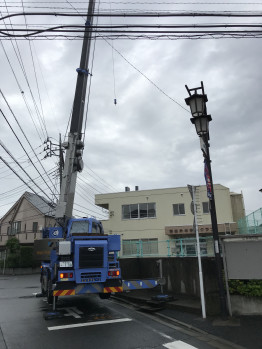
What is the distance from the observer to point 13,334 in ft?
21.5

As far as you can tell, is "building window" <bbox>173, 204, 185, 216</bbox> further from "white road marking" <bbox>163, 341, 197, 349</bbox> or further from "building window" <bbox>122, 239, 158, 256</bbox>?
"white road marking" <bbox>163, 341, 197, 349</bbox>

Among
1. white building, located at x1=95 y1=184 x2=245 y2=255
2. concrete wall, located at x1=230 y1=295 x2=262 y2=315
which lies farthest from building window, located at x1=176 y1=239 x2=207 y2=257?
white building, located at x1=95 y1=184 x2=245 y2=255

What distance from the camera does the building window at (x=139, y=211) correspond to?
27016 millimetres

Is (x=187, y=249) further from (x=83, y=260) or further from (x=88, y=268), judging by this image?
(x=83, y=260)

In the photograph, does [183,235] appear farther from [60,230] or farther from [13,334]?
[13,334]

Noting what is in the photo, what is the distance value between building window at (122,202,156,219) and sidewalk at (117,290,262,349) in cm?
1740

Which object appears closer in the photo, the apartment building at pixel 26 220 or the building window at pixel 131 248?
the building window at pixel 131 248

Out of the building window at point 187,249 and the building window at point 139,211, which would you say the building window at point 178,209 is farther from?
the building window at point 187,249

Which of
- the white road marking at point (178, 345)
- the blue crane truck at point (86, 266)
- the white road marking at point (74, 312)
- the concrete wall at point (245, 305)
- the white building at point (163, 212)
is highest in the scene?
the white building at point (163, 212)

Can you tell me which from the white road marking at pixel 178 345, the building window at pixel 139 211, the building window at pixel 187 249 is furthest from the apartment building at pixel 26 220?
the white road marking at pixel 178 345

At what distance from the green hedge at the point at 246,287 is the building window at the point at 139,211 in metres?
19.3

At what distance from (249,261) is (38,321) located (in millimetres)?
5990

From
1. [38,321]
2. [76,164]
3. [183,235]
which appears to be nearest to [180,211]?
[183,235]

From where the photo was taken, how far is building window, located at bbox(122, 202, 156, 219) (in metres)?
27.0
